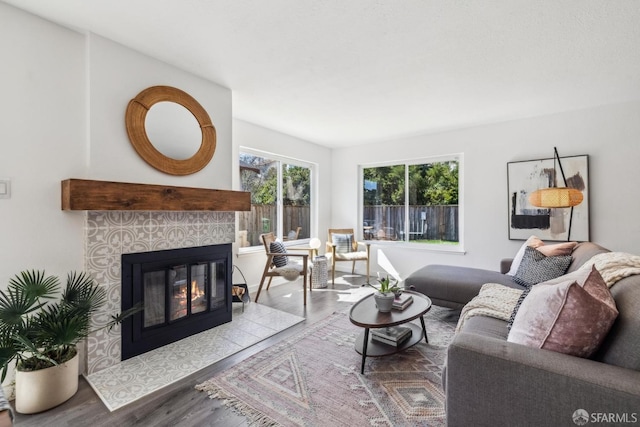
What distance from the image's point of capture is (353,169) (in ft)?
17.4

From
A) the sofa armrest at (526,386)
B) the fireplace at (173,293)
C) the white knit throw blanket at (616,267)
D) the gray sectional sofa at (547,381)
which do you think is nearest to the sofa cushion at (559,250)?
the white knit throw blanket at (616,267)

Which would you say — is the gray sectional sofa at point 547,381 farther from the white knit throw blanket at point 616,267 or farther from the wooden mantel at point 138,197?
the wooden mantel at point 138,197

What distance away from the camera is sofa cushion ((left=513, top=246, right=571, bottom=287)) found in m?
2.57

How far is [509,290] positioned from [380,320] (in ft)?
4.19

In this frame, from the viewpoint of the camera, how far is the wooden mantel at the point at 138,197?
6.08ft

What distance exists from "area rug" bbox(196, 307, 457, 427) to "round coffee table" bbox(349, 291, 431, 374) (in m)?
0.08

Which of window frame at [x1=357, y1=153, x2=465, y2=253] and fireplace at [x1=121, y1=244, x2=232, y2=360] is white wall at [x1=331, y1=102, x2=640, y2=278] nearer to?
window frame at [x1=357, y1=153, x2=465, y2=253]

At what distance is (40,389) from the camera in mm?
1635

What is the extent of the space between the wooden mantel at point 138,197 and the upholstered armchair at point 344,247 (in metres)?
2.29

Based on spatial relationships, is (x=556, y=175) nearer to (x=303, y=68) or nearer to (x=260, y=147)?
(x=303, y=68)

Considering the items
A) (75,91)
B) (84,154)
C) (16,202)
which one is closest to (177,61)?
(75,91)

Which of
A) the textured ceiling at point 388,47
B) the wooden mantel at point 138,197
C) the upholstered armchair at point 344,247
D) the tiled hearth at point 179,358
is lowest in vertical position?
the tiled hearth at point 179,358

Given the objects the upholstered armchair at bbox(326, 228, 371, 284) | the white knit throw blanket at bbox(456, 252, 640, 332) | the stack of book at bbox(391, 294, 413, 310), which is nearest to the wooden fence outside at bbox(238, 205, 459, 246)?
the upholstered armchair at bbox(326, 228, 371, 284)

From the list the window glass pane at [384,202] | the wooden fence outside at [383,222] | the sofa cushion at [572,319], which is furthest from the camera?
the window glass pane at [384,202]
